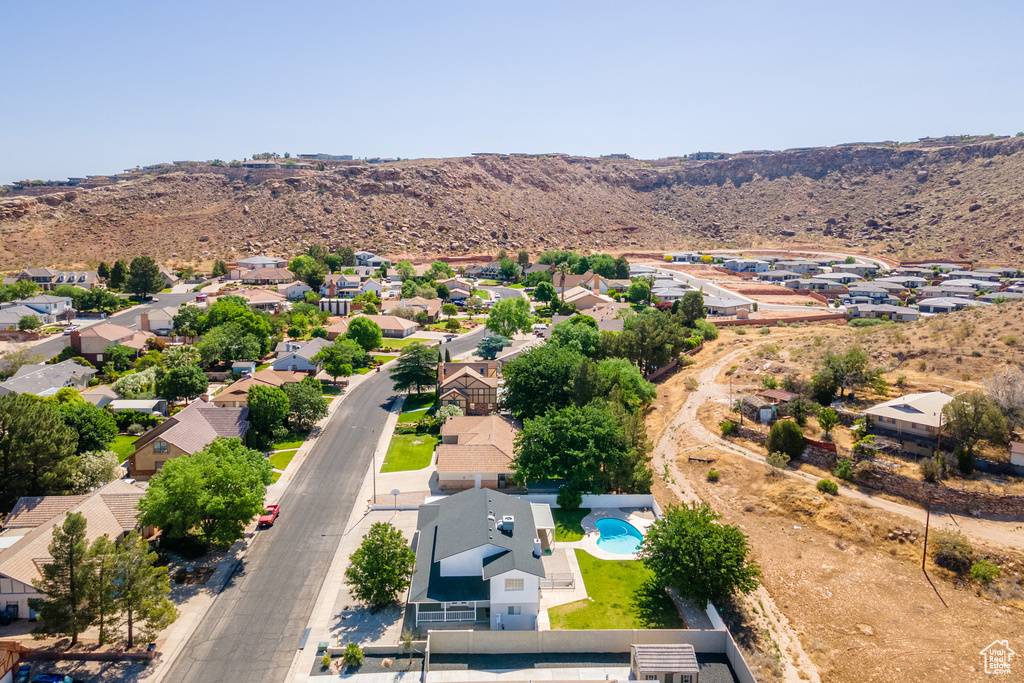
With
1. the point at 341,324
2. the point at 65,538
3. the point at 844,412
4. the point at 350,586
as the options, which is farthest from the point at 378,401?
the point at 844,412

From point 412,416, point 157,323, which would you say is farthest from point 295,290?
point 412,416

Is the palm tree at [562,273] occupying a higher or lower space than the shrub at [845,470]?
higher

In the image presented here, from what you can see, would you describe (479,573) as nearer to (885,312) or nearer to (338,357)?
(338,357)

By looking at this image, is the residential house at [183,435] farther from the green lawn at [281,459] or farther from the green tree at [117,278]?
the green tree at [117,278]

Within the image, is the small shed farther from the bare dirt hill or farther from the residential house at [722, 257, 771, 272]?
the bare dirt hill

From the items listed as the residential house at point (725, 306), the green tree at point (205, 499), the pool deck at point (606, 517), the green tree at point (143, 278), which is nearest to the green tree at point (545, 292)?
the residential house at point (725, 306)

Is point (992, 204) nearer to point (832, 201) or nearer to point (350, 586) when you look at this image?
point (832, 201)

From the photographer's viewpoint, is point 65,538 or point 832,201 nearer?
A: point 65,538
